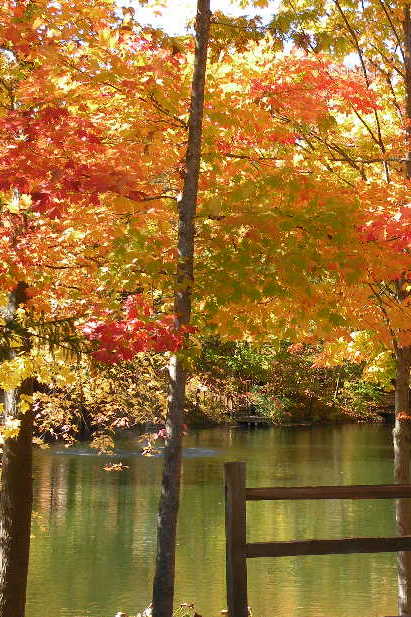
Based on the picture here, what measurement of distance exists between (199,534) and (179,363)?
1440cm

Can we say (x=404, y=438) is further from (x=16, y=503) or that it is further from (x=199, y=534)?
(x=199, y=534)

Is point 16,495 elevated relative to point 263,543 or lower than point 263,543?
lower

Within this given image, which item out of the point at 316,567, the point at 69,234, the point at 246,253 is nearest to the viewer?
the point at 246,253

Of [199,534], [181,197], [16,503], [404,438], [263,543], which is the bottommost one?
[199,534]

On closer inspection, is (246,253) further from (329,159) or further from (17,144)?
(329,159)

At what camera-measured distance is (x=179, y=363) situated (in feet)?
25.7

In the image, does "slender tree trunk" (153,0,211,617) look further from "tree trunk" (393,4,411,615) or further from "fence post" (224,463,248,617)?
"tree trunk" (393,4,411,615)

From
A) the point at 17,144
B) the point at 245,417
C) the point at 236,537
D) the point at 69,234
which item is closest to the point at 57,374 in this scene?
the point at 69,234

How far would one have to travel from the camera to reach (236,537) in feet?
21.5

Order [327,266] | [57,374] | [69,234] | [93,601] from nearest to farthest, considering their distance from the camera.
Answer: [327,266] → [69,234] → [57,374] → [93,601]

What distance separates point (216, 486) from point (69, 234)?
18816 millimetres

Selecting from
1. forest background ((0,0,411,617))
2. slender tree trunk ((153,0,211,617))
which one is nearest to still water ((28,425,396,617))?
forest background ((0,0,411,617))

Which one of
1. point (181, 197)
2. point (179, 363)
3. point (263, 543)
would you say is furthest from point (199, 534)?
point (263, 543)

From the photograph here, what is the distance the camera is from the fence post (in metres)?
6.50
